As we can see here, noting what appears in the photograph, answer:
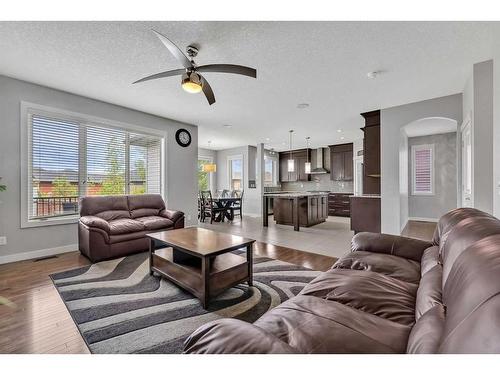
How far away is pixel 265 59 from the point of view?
2674 mm

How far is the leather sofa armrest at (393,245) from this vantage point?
6.13ft

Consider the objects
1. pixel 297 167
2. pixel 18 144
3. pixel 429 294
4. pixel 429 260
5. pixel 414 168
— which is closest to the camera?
pixel 429 294

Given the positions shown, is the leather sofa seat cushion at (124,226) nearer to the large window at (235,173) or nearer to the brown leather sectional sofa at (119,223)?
the brown leather sectional sofa at (119,223)

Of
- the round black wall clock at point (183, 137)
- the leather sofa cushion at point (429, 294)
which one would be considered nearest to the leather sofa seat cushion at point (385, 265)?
the leather sofa cushion at point (429, 294)

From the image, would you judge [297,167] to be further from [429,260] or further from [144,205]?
[429,260]

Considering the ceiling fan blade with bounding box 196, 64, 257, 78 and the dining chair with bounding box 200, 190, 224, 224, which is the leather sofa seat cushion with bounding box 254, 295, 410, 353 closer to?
the ceiling fan blade with bounding box 196, 64, 257, 78

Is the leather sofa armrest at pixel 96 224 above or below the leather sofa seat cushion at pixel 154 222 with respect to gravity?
above

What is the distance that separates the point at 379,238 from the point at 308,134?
5.02 metres

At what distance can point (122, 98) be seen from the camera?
3916 millimetres

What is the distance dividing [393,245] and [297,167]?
7.60 meters

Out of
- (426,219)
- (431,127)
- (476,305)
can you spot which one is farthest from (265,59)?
(426,219)

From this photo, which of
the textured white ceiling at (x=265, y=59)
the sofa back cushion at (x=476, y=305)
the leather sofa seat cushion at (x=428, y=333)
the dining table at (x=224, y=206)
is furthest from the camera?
the dining table at (x=224, y=206)

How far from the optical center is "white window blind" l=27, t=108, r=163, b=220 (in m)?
3.51
